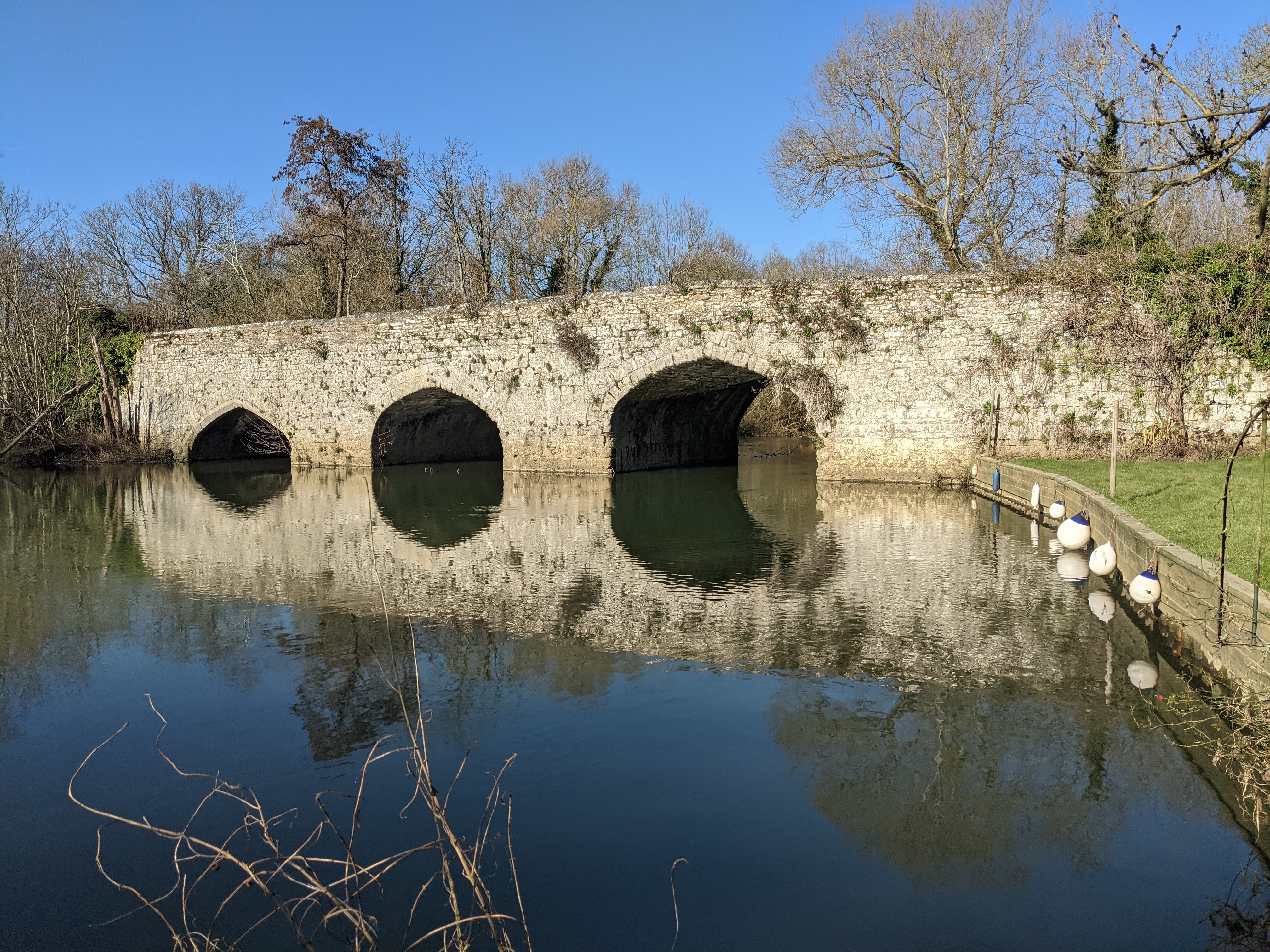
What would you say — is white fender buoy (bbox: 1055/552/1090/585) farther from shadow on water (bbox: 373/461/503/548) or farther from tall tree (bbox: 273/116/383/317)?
tall tree (bbox: 273/116/383/317)

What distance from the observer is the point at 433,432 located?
78.6 ft

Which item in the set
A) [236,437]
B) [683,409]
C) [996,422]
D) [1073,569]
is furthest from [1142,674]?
[236,437]

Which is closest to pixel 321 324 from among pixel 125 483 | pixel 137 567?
pixel 125 483

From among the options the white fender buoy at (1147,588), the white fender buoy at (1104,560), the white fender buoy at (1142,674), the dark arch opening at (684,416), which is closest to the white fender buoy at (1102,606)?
the white fender buoy at (1104,560)

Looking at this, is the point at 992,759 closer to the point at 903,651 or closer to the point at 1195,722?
the point at 1195,722

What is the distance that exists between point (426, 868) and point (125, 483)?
1840cm

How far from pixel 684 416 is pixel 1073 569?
1376cm

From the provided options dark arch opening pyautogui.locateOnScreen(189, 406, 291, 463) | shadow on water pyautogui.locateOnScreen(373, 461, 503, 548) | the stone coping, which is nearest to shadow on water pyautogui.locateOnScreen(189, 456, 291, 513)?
dark arch opening pyautogui.locateOnScreen(189, 406, 291, 463)

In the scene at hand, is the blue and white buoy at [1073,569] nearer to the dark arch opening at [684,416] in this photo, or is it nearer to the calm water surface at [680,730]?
A: the calm water surface at [680,730]

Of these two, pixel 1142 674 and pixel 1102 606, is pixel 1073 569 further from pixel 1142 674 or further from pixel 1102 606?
pixel 1142 674

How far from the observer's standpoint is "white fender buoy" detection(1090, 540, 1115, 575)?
23.5ft

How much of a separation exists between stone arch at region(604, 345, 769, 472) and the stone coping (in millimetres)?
9153

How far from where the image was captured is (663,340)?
17.3m

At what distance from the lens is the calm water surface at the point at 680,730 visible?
127 inches
